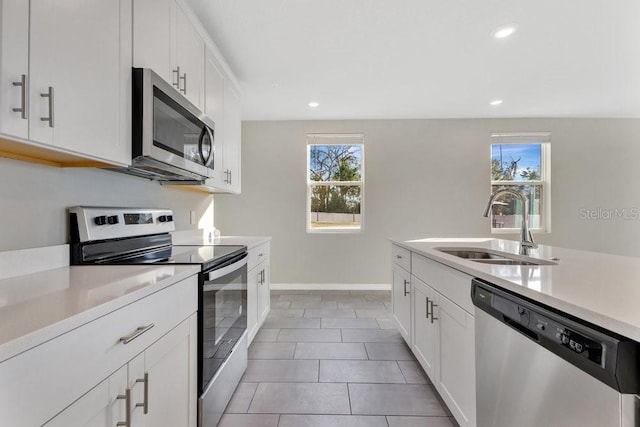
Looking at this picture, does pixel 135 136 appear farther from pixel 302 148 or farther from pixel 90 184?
pixel 302 148

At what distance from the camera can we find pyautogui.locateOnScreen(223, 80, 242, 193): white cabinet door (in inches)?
113

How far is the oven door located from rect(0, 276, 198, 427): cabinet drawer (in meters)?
0.44

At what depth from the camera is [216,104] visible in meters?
2.61

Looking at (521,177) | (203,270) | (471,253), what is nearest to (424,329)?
(471,253)

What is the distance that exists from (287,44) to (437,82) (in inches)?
65.7

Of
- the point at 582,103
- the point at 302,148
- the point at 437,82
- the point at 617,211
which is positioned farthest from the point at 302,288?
the point at 617,211

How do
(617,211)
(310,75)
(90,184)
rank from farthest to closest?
(617,211) → (310,75) → (90,184)

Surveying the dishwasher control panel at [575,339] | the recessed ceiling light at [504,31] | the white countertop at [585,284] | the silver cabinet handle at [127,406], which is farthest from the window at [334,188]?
the silver cabinet handle at [127,406]

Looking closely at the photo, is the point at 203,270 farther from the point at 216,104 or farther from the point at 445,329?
the point at 216,104

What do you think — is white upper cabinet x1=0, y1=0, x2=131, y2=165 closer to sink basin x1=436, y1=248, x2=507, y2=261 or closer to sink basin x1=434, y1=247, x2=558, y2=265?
sink basin x1=434, y1=247, x2=558, y2=265

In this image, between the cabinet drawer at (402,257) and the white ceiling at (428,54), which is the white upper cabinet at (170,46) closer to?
the white ceiling at (428,54)

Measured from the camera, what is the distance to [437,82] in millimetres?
3334

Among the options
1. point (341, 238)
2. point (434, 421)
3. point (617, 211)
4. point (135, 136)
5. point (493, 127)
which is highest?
point (493, 127)

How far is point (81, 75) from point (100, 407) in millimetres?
1064
